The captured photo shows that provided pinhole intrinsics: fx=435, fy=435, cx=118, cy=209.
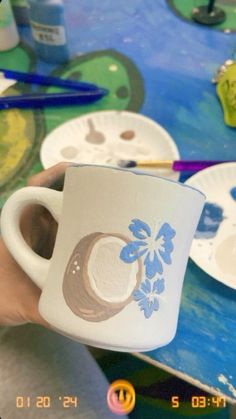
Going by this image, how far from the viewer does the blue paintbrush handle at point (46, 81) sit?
21.7 inches

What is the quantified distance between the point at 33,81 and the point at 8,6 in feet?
0.36

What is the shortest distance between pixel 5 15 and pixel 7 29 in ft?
0.06

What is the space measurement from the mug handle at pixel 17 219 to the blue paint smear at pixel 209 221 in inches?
6.7

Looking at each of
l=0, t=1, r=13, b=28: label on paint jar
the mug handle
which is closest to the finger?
the mug handle

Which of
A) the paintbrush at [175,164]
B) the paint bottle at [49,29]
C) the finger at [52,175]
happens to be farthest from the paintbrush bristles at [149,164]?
the paint bottle at [49,29]

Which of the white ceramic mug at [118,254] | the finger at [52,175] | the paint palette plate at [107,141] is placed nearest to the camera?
the white ceramic mug at [118,254]

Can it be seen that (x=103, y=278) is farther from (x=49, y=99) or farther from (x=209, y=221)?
(x=49, y=99)

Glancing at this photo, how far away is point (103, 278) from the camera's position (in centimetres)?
27

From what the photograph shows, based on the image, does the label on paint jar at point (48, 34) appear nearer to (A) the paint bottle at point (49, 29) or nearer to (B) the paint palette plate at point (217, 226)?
(A) the paint bottle at point (49, 29)

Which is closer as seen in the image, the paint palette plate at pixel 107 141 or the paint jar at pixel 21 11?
the paint palette plate at pixel 107 141

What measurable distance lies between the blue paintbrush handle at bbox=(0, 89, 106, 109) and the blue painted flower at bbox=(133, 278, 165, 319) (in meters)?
0.32

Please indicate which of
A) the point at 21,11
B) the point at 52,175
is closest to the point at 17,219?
the point at 52,175

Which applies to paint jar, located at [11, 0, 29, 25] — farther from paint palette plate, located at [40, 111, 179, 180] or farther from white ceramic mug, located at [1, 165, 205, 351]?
white ceramic mug, located at [1, 165, 205, 351]

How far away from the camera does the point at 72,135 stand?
0.51 m
